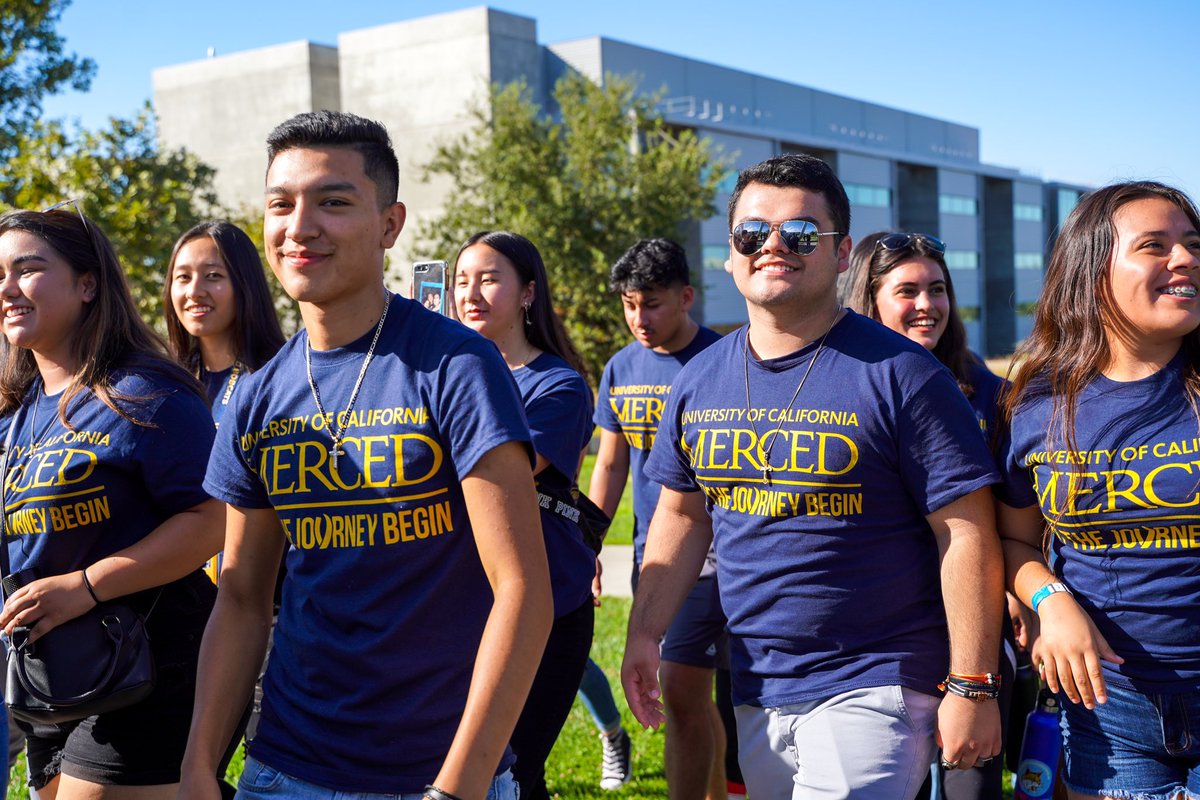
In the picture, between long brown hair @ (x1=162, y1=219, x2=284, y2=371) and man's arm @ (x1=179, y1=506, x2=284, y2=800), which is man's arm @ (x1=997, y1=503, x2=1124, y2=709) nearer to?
man's arm @ (x1=179, y1=506, x2=284, y2=800)

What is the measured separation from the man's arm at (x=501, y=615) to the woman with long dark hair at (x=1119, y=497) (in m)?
1.39

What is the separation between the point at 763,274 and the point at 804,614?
0.92m

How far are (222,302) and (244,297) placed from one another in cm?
9

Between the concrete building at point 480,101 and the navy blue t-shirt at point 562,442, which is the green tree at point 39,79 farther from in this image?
the navy blue t-shirt at point 562,442

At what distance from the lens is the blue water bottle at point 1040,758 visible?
10.2 ft

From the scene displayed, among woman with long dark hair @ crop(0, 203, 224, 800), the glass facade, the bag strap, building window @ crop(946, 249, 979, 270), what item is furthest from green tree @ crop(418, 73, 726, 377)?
the glass facade

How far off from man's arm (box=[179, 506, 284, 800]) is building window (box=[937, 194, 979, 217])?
54300 millimetres

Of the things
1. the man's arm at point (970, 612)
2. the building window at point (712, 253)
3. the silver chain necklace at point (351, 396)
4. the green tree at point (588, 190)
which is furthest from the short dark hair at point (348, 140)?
the building window at point (712, 253)

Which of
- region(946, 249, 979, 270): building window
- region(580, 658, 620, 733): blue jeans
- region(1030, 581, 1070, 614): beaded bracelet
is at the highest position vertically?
region(946, 249, 979, 270): building window

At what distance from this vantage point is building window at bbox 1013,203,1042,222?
59.9 meters

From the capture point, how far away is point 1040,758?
3.12 m

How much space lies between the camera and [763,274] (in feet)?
10.3

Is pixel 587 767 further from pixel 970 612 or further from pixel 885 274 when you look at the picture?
pixel 970 612

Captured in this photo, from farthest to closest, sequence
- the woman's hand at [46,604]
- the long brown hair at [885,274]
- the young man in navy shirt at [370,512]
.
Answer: the long brown hair at [885,274] → the woman's hand at [46,604] → the young man in navy shirt at [370,512]
